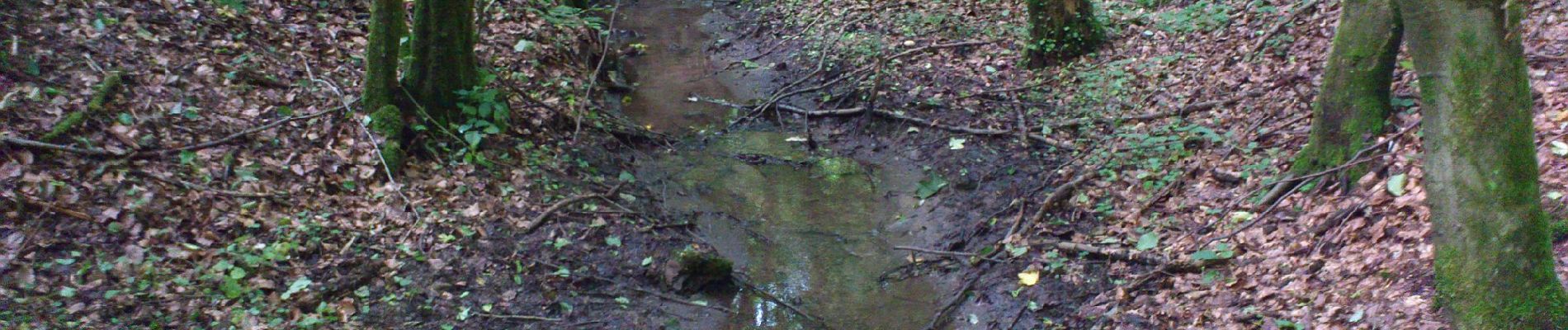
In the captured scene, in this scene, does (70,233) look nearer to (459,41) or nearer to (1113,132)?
(459,41)

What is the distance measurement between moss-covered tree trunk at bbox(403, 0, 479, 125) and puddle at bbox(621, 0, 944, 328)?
5.90ft

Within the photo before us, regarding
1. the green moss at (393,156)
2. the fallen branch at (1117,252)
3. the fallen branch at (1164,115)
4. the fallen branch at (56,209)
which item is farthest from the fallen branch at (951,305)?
the fallen branch at (56,209)

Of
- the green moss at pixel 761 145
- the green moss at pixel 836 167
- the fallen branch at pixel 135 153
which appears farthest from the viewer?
the green moss at pixel 761 145

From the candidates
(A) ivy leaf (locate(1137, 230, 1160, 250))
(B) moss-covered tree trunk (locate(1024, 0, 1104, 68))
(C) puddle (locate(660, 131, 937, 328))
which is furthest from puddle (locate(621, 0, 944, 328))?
(B) moss-covered tree trunk (locate(1024, 0, 1104, 68))

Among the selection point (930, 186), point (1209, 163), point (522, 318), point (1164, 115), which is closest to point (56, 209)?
point (522, 318)

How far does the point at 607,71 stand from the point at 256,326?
6.27 metres

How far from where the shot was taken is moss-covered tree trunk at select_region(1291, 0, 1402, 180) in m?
6.01

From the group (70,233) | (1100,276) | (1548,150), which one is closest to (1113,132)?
(1100,276)

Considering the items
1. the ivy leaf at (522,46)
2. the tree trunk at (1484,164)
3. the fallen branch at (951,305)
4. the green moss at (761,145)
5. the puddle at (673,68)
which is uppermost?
the tree trunk at (1484,164)

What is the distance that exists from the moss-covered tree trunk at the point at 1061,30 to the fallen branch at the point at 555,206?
16.5 ft

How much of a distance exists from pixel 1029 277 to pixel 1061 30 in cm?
465

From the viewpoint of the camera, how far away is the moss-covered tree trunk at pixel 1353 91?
6.01m

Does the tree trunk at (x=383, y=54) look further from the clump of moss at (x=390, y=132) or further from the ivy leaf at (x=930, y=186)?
the ivy leaf at (x=930, y=186)

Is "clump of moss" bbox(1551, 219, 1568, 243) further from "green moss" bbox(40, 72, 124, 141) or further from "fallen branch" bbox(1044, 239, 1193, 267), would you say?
"green moss" bbox(40, 72, 124, 141)
